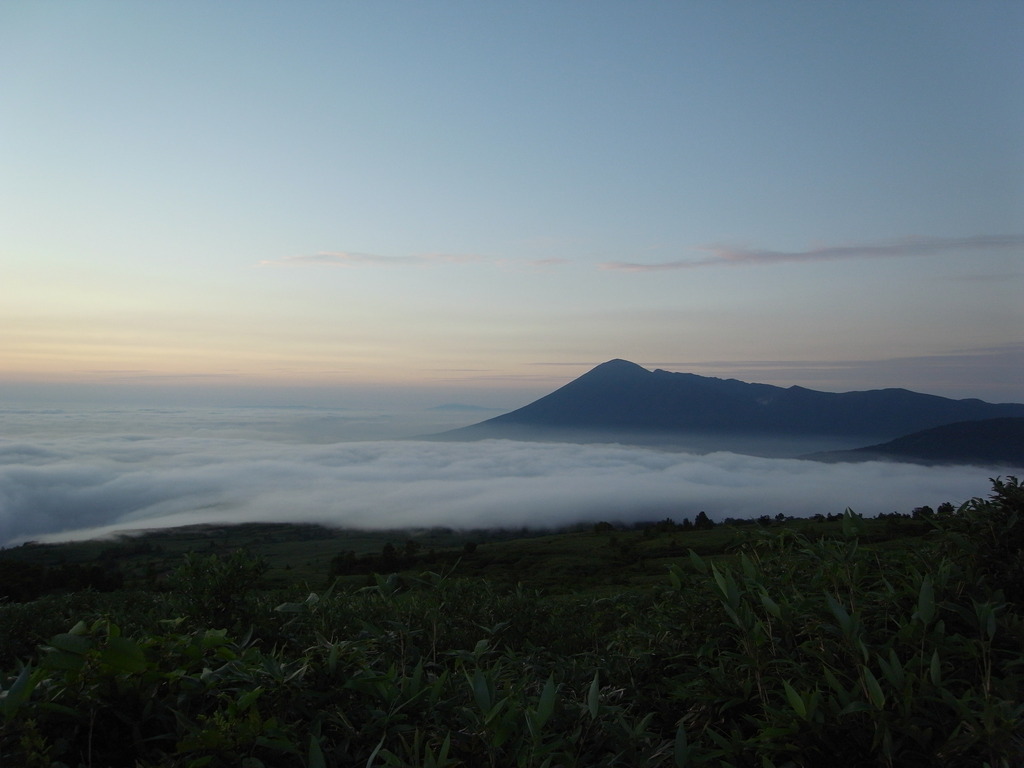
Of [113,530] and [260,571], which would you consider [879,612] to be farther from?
[113,530]

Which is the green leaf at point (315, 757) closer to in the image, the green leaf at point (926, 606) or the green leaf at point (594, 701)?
the green leaf at point (594, 701)

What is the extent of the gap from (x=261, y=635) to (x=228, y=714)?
281 cm

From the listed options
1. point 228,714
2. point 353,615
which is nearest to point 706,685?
point 228,714

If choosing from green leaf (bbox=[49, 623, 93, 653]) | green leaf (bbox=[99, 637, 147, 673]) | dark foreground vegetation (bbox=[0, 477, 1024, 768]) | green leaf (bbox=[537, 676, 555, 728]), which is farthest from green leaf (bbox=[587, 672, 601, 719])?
green leaf (bbox=[49, 623, 93, 653])

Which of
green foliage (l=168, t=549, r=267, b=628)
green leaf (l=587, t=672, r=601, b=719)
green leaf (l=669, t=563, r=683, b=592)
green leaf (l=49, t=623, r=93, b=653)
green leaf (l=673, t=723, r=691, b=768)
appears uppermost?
green leaf (l=49, t=623, r=93, b=653)

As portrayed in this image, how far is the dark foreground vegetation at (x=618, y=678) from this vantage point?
2428 mm

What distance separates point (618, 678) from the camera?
4238mm

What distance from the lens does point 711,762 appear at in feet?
9.33

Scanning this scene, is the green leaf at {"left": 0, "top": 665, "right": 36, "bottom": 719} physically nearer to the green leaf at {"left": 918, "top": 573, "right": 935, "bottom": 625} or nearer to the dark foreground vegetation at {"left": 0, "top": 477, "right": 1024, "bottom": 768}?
the dark foreground vegetation at {"left": 0, "top": 477, "right": 1024, "bottom": 768}

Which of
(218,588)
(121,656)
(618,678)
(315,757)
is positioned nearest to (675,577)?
(618,678)

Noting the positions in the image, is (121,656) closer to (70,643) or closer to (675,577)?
(70,643)

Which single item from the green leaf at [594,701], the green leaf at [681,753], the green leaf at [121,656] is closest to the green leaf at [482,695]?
the green leaf at [594,701]

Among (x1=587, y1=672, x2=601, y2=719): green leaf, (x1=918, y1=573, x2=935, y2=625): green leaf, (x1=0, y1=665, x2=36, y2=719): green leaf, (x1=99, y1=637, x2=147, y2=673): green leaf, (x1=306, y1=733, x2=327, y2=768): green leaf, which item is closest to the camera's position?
(x1=0, y1=665, x2=36, y2=719): green leaf

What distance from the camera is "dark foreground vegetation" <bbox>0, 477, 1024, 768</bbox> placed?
243cm
